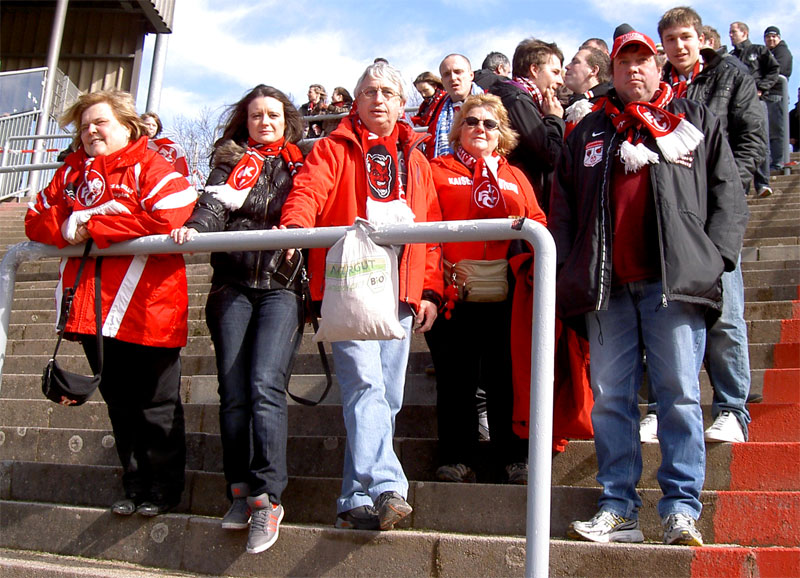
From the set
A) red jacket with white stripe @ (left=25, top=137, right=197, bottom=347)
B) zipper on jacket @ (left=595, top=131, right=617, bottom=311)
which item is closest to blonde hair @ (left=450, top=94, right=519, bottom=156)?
zipper on jacket @ (left=595, top=131, right=617, bottom=311)

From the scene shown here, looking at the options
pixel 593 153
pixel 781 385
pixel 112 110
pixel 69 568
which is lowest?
pixel 69 568

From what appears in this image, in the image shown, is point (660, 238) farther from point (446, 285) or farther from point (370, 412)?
point (370, 412)

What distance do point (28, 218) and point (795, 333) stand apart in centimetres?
397

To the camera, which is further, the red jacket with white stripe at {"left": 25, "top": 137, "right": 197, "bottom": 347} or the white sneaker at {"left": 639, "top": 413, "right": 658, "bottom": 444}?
the white sneaker at {"left": 639, "top": 413, "right": 658, "bottom": 444}

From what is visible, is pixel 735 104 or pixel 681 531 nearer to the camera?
pixel 681 531

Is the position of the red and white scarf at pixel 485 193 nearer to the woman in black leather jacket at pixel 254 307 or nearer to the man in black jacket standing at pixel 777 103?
the woman in black leather jacket at pixel 254 307

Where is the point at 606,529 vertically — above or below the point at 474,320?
below

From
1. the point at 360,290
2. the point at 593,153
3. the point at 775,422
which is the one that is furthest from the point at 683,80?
the point at 360,290

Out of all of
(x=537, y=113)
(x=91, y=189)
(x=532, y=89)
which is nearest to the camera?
(x=91, y=189)

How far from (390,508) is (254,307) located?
105 cm

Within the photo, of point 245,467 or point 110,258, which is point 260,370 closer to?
point 245,467

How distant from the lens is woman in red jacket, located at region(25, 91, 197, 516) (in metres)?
3.60

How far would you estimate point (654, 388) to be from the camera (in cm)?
332

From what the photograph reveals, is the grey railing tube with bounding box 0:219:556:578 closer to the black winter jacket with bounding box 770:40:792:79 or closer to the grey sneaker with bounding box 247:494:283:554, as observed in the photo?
the grey sneaker with bounding box 247:494:283:554
